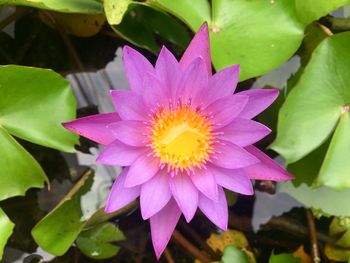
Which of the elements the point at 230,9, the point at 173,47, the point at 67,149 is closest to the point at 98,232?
the point at 67,149

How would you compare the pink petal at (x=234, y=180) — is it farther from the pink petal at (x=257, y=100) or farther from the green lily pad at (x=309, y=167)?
the green lily pad at (x=309, y=167)

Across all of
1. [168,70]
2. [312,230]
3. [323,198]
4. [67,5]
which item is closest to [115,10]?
Answer: [67,5]

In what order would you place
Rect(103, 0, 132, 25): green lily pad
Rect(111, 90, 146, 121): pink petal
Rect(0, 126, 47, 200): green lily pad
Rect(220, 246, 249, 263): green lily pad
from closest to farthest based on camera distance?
1. Rect(111, 90, 146, 121): pink petal
2. Rect(103, 0, 132, 25): green lily pad
3. Rect(0, 126, 47, 200): green lily pad
4. Rect(220, 246, 249, 263): green lily pad

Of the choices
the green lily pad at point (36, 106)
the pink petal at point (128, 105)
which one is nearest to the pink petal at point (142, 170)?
the pink petal at point (128, 105)

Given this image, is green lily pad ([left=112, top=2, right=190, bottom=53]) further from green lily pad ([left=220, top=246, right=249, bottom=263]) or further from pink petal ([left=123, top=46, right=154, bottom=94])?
green lily pad ([left=220, top=246, right=249, bottom=263])

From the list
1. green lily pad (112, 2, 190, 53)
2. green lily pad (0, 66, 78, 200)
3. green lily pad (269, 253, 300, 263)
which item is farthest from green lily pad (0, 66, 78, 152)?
green lily pad (269, 253, 300, 263)

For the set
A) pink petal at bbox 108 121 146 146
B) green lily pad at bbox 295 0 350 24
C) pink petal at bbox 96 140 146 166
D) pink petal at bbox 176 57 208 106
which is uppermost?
green lily pad at bbox 295 0 350 24

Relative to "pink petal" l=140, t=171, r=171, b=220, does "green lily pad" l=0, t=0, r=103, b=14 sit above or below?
above
